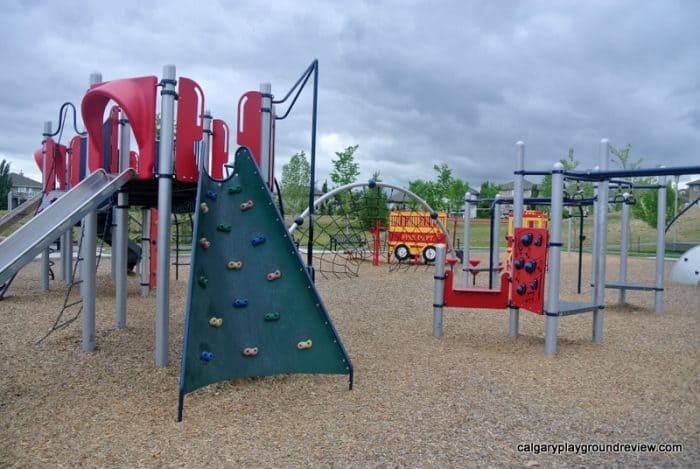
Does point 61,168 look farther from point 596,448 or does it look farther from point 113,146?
point 596,448

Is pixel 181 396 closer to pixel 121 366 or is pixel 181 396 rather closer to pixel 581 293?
pixel 121 366

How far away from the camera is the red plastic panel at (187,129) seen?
18.3 feet

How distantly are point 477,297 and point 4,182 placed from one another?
51.8 m

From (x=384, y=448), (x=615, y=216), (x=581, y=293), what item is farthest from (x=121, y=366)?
(x=615, y=216)

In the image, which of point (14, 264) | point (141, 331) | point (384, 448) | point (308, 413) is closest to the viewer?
point (384, 448)

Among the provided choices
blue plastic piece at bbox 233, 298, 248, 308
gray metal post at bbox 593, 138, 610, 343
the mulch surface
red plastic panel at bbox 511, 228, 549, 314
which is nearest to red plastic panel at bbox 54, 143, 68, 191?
the mulch surface

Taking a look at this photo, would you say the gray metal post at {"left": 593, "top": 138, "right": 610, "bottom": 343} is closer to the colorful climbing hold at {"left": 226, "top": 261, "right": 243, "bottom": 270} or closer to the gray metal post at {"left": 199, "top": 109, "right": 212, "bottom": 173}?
the colorful climbing hold at {"left": 226, "top": 261, "right": 243, "bottom": 270}

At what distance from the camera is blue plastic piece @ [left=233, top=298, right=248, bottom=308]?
5.01 metres

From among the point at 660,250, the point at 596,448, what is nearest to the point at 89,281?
the point at 596,448

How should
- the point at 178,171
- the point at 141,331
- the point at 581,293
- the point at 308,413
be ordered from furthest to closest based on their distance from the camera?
the point at 581,293 < the point at 141,331 < the point at 178,171 < the point at 308,413

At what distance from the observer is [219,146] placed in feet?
21.2

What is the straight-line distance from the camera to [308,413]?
14.9 ft

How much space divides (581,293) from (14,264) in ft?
37.0

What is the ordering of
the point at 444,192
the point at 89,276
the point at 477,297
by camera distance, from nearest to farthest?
the point at 89,276 < the point at 477,297 < the point at 444,192
